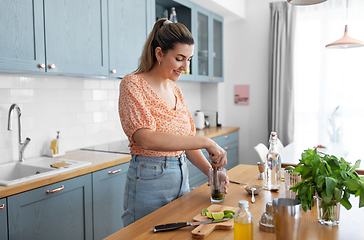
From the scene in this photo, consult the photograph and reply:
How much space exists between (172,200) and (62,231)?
89 cm

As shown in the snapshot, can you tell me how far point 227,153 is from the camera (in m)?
4.13

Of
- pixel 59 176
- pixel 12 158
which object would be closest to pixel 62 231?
pixel 59 176

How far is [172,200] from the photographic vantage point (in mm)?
1487

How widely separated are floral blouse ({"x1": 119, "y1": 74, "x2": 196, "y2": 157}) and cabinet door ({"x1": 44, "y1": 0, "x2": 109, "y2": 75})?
0.95 meters

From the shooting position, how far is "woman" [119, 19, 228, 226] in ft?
4.39

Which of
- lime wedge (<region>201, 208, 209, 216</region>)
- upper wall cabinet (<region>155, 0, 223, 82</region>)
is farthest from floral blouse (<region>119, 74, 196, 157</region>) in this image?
upper wall cabinet (<region>155, 0, 223, 82</region>)

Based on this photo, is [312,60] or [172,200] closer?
[172,200]

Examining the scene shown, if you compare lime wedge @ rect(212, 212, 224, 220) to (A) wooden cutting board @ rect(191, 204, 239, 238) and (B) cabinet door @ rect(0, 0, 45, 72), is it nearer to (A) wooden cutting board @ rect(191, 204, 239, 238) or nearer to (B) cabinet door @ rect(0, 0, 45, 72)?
(A) wooden cutting board @ rect(191, 204, 239, 238)

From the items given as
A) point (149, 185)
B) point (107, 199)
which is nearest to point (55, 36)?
point (107, 199)

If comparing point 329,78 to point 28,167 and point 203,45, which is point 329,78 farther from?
point 28,167

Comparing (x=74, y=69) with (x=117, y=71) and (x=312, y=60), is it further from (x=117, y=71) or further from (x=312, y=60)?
(x=312, y=60)

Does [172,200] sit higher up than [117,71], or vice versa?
[117,71]

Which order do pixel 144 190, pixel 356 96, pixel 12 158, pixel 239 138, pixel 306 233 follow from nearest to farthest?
pixel 306 233
pixel 144 190
pixel 12 158
pixel 356 96
pixel 239 138

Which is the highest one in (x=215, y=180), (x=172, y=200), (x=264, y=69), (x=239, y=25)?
(x=239, y=25)
